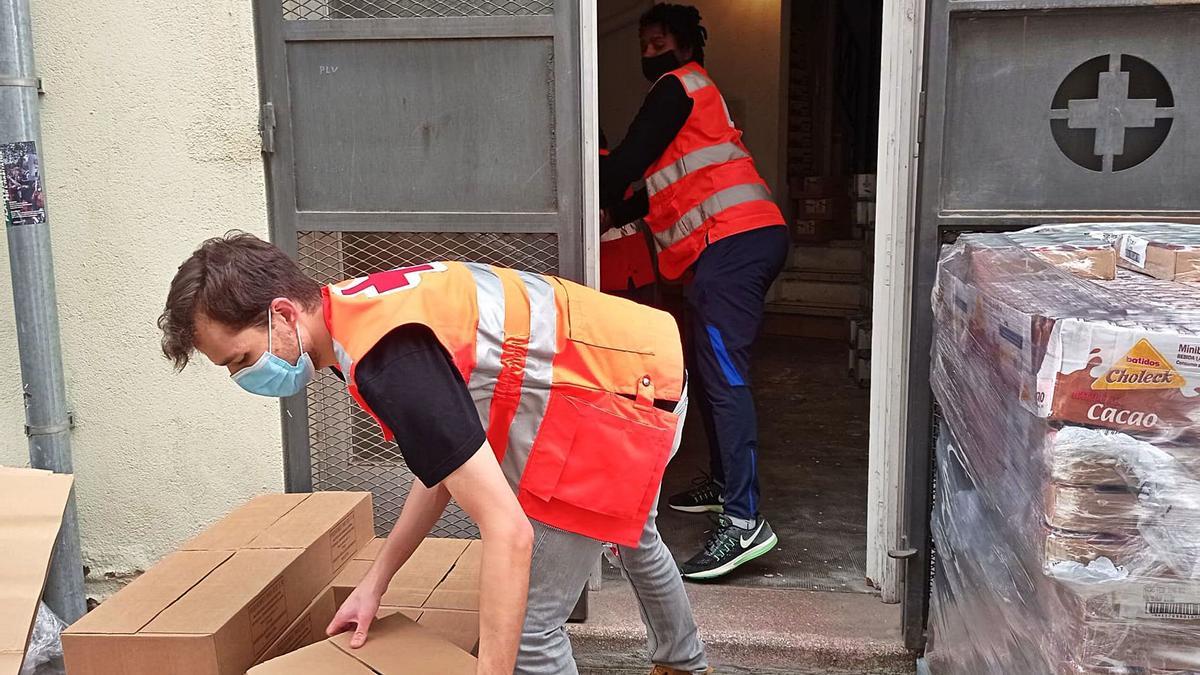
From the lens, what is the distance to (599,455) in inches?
74.0

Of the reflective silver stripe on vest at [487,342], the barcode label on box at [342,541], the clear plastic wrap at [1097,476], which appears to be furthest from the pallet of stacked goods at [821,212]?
the reflective silver stripe on vest at [487,342]

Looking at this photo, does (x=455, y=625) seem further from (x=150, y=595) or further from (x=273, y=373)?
(x=273, y=373)

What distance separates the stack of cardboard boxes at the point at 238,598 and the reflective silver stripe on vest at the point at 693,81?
5.33ft

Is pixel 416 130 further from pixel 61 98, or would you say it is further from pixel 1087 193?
pixel 1087 193

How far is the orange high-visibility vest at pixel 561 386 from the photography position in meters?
1.78

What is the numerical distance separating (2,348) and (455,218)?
1.48 meters

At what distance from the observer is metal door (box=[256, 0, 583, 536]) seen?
2729 millimetres

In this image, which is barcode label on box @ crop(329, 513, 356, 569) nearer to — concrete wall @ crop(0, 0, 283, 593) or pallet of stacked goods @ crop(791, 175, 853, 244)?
concrete wall @ crop(0, 0, 283, 593)

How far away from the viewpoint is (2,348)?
3021mm

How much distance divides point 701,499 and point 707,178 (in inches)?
49.6

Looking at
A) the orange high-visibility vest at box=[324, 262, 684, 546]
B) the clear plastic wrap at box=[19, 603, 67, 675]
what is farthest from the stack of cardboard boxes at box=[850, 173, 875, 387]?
the clear plastic wrap at box=[19, 603, 67, 675]

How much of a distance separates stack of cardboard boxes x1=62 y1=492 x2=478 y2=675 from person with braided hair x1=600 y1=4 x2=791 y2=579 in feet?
3.16

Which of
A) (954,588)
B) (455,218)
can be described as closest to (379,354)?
(455,218)

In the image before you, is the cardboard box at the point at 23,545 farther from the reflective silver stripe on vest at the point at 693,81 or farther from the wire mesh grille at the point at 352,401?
the reflective silver stripe on vest at the point at 693,81
